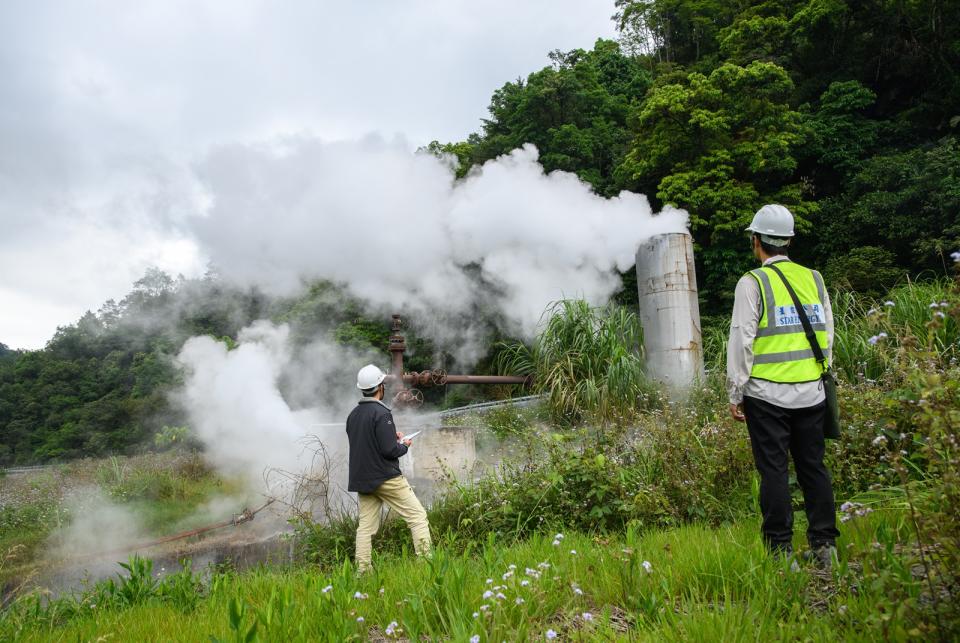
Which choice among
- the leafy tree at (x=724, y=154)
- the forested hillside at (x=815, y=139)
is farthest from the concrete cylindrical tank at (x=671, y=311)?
the leafy tree at (x=724, y=154)

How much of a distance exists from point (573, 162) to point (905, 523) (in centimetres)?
1770

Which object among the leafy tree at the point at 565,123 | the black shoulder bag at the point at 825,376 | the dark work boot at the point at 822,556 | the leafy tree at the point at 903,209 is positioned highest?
the leafy tree at the point at 565,123

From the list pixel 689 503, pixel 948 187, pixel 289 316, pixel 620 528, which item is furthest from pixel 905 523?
pixel 289 316

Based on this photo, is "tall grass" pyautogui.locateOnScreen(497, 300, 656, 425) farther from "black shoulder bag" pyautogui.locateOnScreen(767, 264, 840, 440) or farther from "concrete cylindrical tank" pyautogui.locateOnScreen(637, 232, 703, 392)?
"black shoulder bag" pyautogui.locateOnScreen(767, 264, 840, 440)

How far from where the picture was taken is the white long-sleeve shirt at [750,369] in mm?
2990

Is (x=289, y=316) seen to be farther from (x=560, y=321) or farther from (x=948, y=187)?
(x=948, y=187)

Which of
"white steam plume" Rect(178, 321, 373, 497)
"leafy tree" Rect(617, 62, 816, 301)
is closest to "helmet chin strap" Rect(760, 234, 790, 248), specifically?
"white steam plume" Rect(178, 321, 373, 497)

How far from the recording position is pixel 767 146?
51.5 ft

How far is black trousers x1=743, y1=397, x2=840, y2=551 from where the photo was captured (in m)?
2.95

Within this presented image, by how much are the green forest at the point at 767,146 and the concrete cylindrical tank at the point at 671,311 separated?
5817mm

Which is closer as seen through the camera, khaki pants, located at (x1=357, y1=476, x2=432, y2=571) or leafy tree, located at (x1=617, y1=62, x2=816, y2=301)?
khaki pants, located at (x1=357, y1=476, x2=432, y2=571)

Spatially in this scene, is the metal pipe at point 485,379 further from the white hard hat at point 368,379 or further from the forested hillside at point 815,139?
the forested hillside at point 815,139

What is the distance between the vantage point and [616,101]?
878 inches

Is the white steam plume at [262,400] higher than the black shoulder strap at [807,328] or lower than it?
lower
